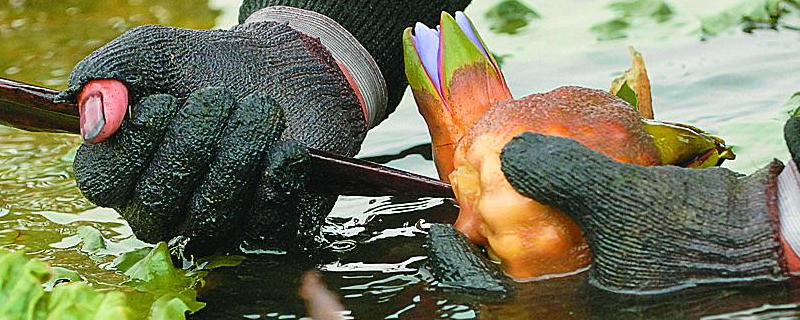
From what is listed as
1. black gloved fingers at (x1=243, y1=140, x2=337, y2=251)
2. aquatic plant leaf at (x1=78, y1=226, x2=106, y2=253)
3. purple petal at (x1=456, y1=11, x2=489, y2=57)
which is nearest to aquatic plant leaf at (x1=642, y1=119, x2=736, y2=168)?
purple petal at (x1=456, y1=11, x2=489, y2=57)

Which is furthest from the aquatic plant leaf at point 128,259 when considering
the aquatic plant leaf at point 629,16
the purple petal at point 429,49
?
the aquatic plant leaf at point 629,16

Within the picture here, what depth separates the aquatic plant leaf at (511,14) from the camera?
4.04m

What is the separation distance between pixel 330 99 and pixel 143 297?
606mm

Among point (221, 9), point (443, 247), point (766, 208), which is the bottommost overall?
point (221, 9)

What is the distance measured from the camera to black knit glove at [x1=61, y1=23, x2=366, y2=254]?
1915mm

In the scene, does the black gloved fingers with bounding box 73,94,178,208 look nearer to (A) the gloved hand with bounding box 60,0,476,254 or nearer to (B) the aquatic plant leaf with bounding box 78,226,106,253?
(A) the gloved hand with bounding box 60,0,476,254

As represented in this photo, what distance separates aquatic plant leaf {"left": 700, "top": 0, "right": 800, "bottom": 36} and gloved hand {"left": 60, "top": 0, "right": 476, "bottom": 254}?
5.87 feet

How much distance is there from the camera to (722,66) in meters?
3.22

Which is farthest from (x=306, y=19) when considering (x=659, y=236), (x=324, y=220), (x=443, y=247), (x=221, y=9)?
(x=221, y=9)

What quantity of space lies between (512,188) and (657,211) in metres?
0.22

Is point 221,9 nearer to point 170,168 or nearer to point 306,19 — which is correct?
point 306,19

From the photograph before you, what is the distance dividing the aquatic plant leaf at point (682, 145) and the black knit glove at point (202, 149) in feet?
1.98

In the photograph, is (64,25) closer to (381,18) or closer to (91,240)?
(381,18)

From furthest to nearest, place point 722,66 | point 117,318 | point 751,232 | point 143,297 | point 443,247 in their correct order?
1. point 722,66
2. point 143,297
3. point 443,247
4. point 751,232
5. point 117,318
